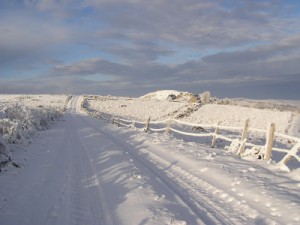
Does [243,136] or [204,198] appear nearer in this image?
[204,198]

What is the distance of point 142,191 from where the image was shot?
969 centimetres

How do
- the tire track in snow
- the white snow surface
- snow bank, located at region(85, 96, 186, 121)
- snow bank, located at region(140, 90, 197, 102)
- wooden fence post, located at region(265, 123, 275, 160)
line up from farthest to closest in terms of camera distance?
1. the white snow surface
2. snow bank, located at region(140, 90, 197, 102)
3. snow bank, located at region(85, 96, 186, 121)
4. wooden fence post, located at region(265, 123, 275, 160)
5. the tire track in snow

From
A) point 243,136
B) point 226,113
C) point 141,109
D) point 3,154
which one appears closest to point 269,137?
point 243,136

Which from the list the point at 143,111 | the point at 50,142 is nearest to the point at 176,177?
the point at 50,142

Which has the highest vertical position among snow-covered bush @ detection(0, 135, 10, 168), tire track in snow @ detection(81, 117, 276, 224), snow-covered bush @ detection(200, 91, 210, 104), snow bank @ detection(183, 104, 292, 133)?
snow-covered bush @ detection(200, 91, 210, 104)

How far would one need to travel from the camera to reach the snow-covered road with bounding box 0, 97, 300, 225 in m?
7.87

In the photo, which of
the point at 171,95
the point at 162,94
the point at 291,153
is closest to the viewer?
the point at 291,153

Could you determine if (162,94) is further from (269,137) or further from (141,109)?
(269,137)

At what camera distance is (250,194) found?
9.76m

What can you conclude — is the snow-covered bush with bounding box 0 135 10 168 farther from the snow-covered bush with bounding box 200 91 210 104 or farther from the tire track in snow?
the snow-covered bush with bounding box 200 91 210 104

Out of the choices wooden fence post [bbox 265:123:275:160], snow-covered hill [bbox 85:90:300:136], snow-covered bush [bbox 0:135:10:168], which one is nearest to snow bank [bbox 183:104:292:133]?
snow-covered hill [bbox 85:90:300:136]

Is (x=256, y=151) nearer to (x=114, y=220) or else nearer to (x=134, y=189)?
(x=134, y=189)

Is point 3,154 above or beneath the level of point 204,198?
above

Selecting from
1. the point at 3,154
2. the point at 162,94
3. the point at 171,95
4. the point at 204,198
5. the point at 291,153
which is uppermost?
the point at 162,94
